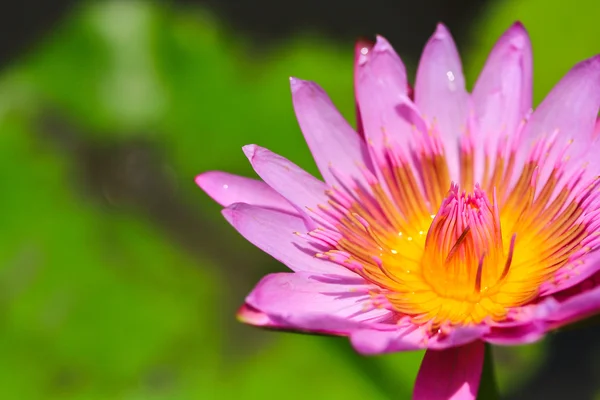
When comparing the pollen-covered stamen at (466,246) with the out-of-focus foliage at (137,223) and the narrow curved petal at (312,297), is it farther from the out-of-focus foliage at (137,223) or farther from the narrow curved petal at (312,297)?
the out-of-focus foliage at (137,223)

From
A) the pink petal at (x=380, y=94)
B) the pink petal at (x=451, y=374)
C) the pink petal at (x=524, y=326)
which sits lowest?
the pink petal at (x=451, y=374)

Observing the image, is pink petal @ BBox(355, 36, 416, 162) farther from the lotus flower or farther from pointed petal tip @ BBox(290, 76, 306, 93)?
pointed petal tip @ BBox(290, 76, 306, 93)

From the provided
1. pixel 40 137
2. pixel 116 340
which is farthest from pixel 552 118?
pixel 40 137

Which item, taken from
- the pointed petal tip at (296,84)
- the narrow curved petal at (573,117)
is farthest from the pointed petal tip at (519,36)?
the pointed petal tip at (296,84)

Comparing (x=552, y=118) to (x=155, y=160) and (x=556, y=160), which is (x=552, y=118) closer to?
(x=556, y=160)

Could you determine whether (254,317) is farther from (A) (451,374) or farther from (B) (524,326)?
(B) (524,326)

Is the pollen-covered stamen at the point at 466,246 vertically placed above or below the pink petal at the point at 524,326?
above

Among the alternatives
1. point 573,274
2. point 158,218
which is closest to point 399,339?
point 573,274

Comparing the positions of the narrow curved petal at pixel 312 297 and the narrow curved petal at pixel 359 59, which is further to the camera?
the narrow curved petal at pixel 359 59
